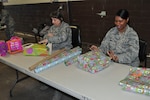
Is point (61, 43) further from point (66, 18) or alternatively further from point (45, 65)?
point (66, 18)

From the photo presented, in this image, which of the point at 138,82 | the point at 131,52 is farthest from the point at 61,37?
the point at 138,82

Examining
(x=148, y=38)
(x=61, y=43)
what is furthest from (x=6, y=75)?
(x=148, y=38)

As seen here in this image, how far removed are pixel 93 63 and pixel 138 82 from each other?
440 millimetres

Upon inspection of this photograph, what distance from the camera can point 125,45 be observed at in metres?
1.93

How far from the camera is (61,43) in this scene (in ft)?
8.29

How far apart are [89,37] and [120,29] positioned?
2641 mm

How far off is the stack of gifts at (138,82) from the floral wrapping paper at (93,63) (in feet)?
0.80

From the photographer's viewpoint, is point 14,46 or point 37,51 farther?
point 14,46

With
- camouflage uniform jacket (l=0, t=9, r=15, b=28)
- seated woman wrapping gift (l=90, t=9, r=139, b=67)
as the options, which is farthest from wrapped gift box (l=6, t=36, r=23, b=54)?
camouflage uniform jacket (l=0, t=9, r=15, b=28)

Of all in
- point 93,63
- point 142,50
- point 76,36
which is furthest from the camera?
point 76,36

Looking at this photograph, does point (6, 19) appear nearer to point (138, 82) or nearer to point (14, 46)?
point (14, 46)

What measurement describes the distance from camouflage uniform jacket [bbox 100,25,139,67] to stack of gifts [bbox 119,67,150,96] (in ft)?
1.50

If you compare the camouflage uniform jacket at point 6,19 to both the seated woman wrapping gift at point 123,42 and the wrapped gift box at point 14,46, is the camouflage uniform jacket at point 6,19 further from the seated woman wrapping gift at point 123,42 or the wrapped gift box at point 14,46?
the seated woman wrapping gift at point 123,42

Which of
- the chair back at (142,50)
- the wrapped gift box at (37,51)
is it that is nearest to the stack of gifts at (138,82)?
the chair back at (142,50)
